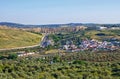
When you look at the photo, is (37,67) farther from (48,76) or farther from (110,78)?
(110,78)

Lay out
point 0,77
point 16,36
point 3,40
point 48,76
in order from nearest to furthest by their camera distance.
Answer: point 0,77 → point 48,76 → point 3,40 → point 16,36

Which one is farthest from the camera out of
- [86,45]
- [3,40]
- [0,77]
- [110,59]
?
[3,40]

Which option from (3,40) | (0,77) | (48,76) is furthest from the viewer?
(3,40)

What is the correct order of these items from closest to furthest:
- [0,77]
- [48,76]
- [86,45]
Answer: [0,77] < [48,76] < [86,45]

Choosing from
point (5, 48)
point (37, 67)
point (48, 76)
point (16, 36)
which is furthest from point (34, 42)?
point (48, 76)

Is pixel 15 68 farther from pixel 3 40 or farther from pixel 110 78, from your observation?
pixel 3 40

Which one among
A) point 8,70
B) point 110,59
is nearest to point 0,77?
point 8,70

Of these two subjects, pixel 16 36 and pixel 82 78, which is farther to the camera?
pixel 16 36

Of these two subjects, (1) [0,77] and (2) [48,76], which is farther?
(2) [48,76]
